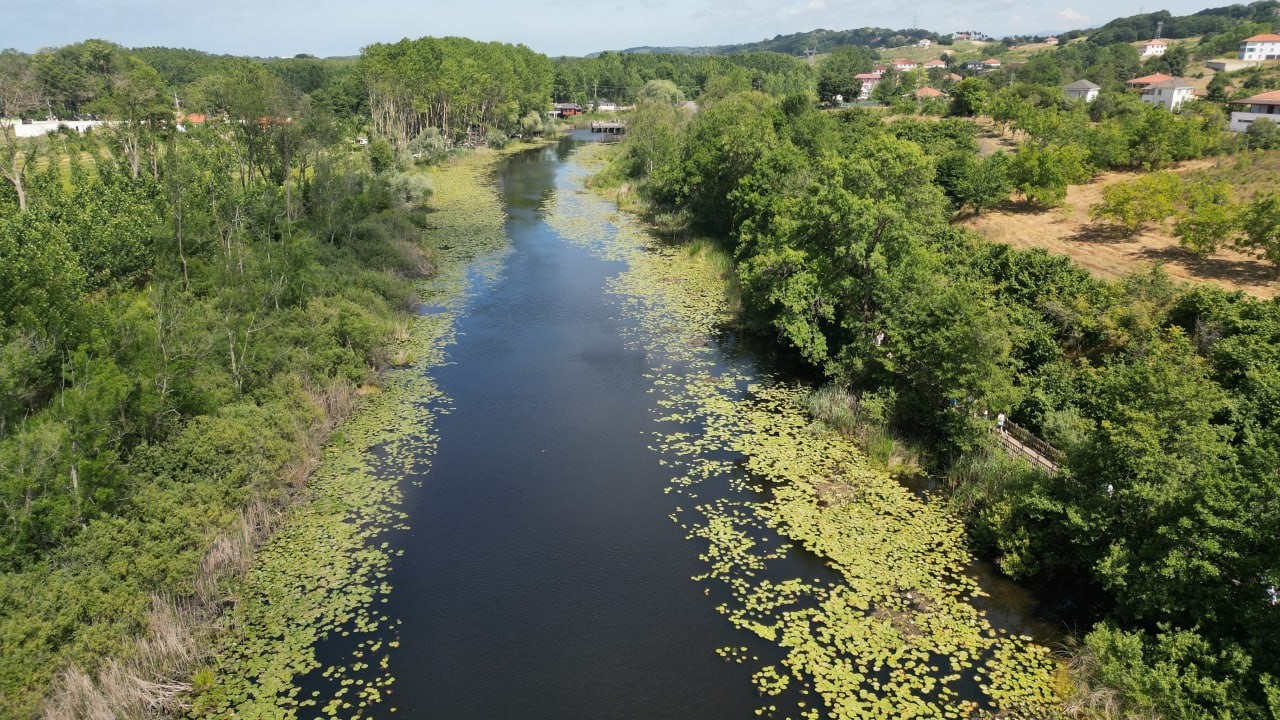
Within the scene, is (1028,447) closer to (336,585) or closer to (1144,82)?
(336,585)

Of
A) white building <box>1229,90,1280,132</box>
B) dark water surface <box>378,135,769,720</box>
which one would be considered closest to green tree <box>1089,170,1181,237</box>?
dark water surface <box>378,135,769,720</box>

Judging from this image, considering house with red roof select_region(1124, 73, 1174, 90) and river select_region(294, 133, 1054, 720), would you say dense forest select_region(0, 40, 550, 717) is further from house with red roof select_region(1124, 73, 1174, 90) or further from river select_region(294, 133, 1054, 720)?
house with red roof select_region(1124, 73, 1174, 90)

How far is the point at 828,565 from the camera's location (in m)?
18.1

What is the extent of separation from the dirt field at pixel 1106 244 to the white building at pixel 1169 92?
52.1 metres

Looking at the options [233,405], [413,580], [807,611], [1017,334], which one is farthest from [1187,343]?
[233,405]

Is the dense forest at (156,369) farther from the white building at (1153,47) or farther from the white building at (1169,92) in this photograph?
the white building at (1153,47)

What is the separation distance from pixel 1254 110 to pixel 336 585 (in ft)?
264

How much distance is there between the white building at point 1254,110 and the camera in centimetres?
5866

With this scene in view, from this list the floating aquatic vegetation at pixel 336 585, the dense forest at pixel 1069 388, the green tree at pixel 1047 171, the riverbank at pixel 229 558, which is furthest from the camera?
the green tree at pixel 1047 171

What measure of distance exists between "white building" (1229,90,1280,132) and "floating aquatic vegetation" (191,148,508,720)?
71452mm

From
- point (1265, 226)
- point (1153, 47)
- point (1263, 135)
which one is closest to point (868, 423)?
point (1265, 226)

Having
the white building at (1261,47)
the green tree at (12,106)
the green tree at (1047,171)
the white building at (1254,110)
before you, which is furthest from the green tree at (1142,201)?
the white building at (1261,47)

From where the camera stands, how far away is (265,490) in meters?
18.9

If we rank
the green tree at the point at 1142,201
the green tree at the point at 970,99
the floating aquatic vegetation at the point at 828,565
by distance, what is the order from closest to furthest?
1. the floating aquatic vegetation at the point at 828,565
2. the green tree at the point at 1142,201
3. the green tree at the point at 970,99
